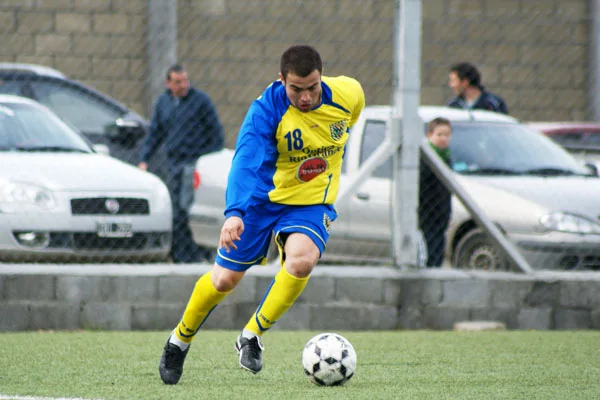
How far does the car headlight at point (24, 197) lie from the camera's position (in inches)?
333

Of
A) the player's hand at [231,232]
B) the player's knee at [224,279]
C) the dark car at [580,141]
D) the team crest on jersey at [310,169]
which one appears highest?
the team crest on jersey at [310,169]

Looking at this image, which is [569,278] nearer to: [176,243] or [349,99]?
[176,243]

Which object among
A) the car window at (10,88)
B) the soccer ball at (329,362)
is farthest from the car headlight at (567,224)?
the car window at (10,88)

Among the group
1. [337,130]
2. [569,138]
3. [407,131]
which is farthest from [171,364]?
[569,138]

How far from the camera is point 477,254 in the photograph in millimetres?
9406

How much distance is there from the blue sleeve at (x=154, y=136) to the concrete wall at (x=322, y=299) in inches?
84.2

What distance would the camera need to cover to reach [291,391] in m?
5.50

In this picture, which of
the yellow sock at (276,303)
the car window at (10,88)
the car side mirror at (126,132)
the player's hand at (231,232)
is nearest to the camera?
the player's hand at (231,232)

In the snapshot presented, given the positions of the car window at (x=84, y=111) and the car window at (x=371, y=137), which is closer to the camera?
the car window at (x=371, y=137)

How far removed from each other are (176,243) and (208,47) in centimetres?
173

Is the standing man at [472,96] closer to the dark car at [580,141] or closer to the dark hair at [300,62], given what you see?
the dark car at [580,141]

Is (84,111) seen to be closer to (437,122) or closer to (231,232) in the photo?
(437,122)

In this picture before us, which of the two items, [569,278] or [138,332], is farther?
[569,278]

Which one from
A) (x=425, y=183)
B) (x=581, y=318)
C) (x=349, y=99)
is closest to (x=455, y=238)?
(x=425, y=183)
